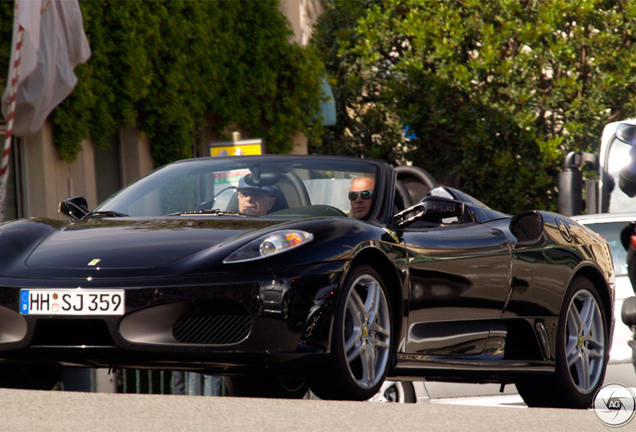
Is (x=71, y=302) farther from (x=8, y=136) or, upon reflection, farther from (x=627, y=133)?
(x=627, y=133)

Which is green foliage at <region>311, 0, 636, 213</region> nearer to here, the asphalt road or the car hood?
the car hood

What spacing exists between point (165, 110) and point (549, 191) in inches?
516

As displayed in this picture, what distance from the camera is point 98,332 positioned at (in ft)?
13.3

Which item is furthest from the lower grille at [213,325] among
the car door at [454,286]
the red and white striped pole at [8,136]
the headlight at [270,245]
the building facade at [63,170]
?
the building facade at [63,170]

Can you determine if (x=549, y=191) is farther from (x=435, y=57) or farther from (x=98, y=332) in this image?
(x=98, y=332)

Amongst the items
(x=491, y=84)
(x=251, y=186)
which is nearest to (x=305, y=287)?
(x=251, y=186)

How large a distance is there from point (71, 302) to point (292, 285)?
88cm

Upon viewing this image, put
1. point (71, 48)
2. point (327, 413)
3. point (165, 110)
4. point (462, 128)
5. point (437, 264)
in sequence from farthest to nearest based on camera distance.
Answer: point (462, 128) < point (165, 110) < point (71, 48) < point (437, 264) < point (327, 413)

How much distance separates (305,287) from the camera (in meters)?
4.11

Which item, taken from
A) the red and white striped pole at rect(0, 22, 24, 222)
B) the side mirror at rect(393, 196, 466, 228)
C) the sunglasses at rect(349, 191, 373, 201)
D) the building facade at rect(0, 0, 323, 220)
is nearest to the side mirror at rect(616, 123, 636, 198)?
the building facade at rect(0, 0, 323, 220)

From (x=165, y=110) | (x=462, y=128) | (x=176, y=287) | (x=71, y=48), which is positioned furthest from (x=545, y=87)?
(x=176, y=287)

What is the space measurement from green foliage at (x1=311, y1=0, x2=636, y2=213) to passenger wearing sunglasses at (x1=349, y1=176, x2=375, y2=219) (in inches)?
746

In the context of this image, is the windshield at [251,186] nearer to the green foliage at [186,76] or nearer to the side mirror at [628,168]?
the green foliage at [186,76]

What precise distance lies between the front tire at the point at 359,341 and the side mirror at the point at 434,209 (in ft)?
1.42
